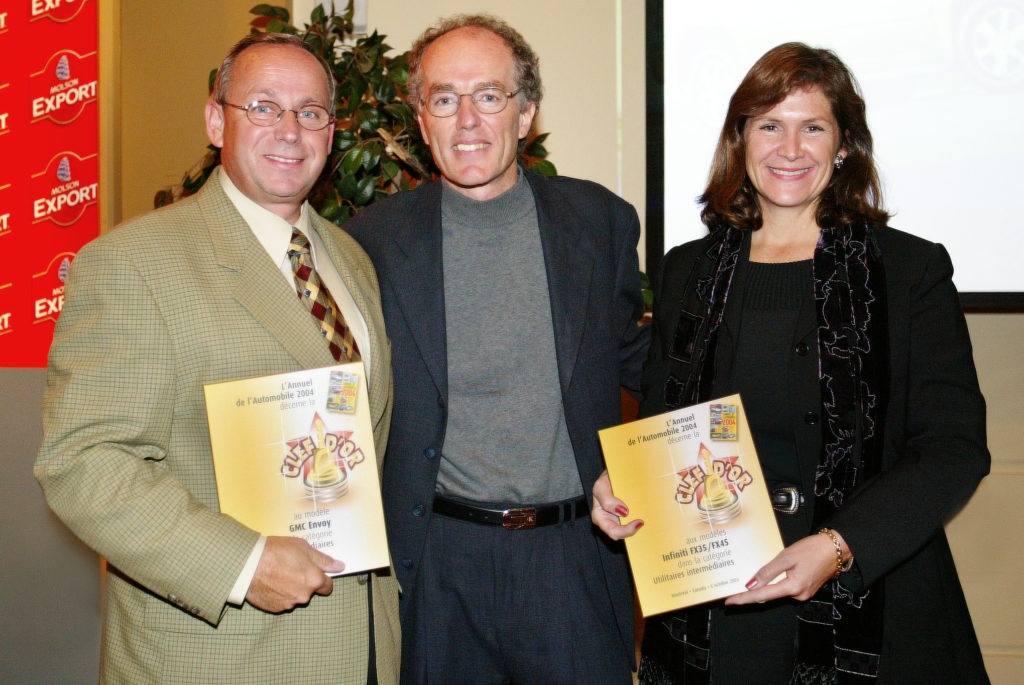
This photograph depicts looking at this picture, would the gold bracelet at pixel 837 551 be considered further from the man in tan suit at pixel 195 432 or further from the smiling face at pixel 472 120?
the smiling face at pixel 472 120

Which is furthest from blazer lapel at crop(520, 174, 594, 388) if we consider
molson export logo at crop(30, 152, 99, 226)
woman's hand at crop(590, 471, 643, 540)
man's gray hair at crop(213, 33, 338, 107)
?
molson export logo at crop(30, 152, 99, 226)

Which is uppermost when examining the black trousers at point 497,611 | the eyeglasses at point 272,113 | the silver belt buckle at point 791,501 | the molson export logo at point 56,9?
the molson export logo at point 56,9

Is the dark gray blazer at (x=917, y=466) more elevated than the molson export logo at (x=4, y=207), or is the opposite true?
the molson export logo at (x=4, y=207)

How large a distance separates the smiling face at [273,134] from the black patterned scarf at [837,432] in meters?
1.01

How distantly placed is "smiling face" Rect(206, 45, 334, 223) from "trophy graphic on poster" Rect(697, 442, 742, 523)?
1.08 m

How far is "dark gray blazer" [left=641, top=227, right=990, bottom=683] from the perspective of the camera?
1.74 meters

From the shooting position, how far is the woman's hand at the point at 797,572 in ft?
5.60

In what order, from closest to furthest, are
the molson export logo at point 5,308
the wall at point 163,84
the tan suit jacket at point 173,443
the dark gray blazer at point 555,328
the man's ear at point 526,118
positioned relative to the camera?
the tan suit jacket at point 173,443, the dark gray blazer at point 555,328, the man's ear at point 526,118, the molson export logo at point 5,308, the wall at point 163,84

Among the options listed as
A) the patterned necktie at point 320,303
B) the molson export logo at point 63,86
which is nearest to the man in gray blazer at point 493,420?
the patterned necktie at point 320,303

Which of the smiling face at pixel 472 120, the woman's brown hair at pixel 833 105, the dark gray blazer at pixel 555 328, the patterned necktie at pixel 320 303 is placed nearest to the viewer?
the patterned necktie at pixel 320 303

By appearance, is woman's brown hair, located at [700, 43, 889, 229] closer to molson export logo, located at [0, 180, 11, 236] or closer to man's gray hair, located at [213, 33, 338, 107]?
man's gray hair, located at [213, 33, 338, 107]

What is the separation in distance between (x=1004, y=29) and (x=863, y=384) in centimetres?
258

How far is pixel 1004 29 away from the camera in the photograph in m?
3.57

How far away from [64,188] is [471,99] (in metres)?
2.07
